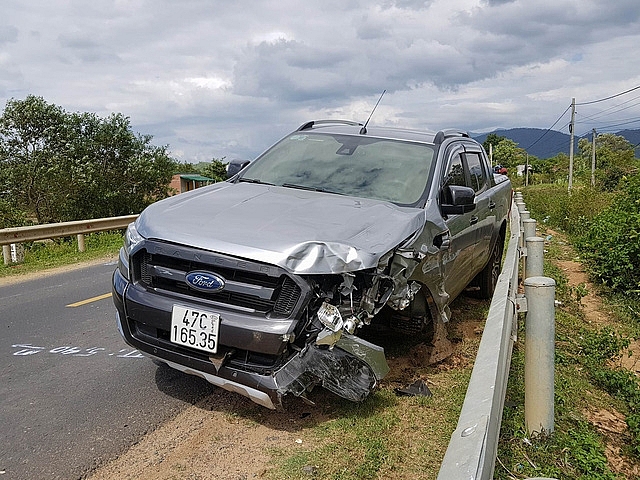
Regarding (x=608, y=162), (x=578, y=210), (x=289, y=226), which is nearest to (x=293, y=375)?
(x=289, y=226)

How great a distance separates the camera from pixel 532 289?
10.9 ft

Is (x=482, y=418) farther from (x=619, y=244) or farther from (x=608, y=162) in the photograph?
(x=608, y=162)

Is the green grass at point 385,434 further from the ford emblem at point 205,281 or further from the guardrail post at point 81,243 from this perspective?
the guardrail post at point 81,243

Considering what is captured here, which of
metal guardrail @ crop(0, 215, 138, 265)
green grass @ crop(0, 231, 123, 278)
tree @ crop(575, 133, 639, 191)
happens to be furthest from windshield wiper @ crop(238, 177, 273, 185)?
tree @ crop(575, 133, 639, 191)

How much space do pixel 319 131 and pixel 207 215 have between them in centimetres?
221

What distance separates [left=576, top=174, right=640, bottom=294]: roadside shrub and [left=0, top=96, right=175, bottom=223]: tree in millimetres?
27875

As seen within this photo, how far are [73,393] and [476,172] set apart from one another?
4595 millimetres

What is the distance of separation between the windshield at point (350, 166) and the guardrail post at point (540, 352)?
149 centimetres

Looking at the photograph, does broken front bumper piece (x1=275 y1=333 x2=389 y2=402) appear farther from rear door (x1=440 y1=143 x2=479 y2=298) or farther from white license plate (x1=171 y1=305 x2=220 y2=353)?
rear door (x1=440 y1=143 x2=479 y2=298)

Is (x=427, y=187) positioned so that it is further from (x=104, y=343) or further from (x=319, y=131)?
(x=104, y=343)

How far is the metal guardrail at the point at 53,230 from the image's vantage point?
11.3 m

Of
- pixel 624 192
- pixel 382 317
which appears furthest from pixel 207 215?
pixel 624 192

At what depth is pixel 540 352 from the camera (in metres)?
3.39

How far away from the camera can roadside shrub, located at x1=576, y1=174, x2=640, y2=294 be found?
8945mm
